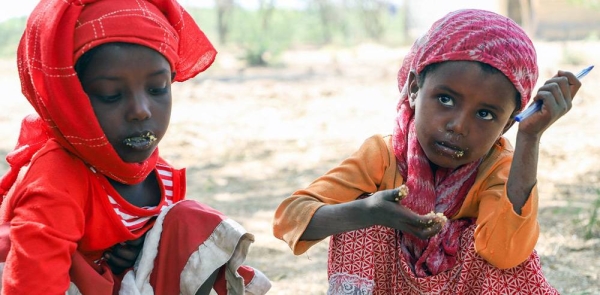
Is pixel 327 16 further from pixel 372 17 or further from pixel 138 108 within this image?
pixel 138 108

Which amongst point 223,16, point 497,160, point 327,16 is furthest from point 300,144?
point 327,16

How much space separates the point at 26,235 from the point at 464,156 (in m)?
1.32

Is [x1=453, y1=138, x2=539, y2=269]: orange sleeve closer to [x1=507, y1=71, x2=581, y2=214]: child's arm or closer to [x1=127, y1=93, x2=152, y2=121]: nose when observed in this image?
[x1=507, y1=71, x2=581, y2=214]: child's arm

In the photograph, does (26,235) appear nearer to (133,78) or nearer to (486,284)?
(133,78)

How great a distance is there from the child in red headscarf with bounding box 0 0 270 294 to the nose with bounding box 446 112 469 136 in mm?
739

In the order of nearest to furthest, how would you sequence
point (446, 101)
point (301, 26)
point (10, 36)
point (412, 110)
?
point (446, 101)
point (412, 110)
point (10, 36)
point (301, 26)

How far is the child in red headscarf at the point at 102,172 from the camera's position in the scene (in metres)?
2.19

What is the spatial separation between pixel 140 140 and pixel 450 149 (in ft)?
3.11

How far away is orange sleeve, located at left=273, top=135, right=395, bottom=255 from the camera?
2.59 meters

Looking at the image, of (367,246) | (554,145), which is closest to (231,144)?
(554,145)

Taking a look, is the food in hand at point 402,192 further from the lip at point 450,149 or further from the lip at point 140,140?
the lip at point 140,140

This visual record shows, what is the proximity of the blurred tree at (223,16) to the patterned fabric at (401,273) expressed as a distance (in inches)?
614

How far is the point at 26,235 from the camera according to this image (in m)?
2.13

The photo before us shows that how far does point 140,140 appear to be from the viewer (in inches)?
92.4
